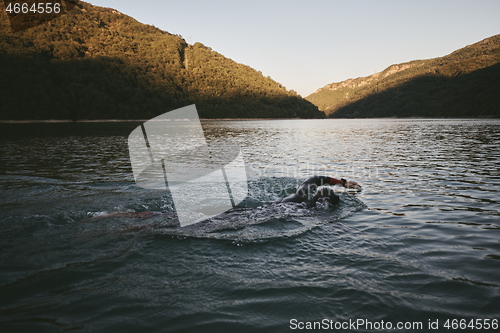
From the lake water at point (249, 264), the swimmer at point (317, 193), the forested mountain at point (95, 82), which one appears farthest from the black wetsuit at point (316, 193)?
the forested mountain at point (95, 82)

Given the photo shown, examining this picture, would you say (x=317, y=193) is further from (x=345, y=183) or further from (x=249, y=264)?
(x=249, y=264)

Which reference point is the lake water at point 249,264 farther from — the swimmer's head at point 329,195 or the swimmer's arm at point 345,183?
the swimmer's arm at point 345,183

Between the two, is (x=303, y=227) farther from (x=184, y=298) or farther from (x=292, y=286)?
(x=184, y=298)

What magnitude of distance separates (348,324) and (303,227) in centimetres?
357

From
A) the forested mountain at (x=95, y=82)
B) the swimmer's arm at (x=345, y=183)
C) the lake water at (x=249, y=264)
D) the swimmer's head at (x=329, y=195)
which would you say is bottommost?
the lake water at (x=249, y=264)

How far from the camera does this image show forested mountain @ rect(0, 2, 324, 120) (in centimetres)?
9938

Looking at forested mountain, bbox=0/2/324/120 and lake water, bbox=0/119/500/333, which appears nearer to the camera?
lake water, bbox=0/119/500/333

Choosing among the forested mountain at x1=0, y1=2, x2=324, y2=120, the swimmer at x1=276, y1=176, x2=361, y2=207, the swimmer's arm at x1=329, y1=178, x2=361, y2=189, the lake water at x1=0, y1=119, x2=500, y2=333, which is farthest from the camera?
the forested mountain at x1=0, y1=2, x2=324, y2=120

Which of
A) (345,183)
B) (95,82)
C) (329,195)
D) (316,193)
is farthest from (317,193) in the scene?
(95,82)

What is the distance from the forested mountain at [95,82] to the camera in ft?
326

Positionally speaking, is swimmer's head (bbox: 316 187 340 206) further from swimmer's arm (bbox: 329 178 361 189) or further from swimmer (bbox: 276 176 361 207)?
swimmer's arm (bbox: 329 178 361 189)

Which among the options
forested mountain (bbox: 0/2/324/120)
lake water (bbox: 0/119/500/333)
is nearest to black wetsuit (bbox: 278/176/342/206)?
lake water (bbox: 0/119/500/333)

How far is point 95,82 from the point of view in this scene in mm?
128125

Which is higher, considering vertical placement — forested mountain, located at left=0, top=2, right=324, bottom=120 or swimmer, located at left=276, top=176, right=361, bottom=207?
forested mountain, located at left=0, top=2, right=324, bottom=120
